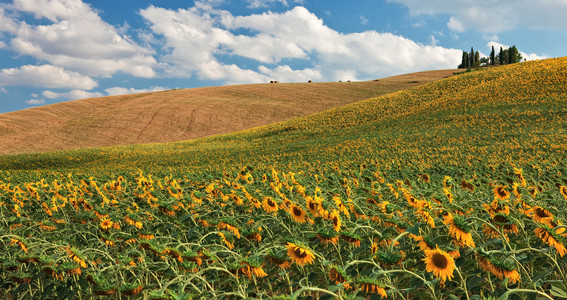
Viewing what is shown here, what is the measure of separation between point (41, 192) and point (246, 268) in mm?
6964

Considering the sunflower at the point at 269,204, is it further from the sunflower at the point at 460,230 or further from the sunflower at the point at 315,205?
the sunflower at the point at 460,230

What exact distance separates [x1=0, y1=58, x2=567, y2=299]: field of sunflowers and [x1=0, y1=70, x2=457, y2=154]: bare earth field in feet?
49.3

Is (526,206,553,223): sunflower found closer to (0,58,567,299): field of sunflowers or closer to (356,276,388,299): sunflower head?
(0,58,567,299): field of sunflowers

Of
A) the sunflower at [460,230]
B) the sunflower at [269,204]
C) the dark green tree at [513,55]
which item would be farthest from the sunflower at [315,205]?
the dark green tree at [513,55]

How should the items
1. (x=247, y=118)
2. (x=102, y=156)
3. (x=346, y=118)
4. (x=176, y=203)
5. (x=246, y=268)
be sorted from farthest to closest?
(x=247, y=118), (x=346, y=118), (x=102, y=156), (x=176, y=203), (x=246, y=268)

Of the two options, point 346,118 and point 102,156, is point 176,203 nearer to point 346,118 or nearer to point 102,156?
point 102,156

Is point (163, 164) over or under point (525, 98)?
under

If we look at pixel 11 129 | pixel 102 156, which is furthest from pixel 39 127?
pixel 102 156

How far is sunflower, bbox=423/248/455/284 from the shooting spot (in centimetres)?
220

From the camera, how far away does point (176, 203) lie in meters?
5.39

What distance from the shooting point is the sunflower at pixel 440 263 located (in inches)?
86.4

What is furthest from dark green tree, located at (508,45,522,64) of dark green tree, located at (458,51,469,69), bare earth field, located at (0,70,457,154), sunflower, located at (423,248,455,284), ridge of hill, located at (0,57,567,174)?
sunflower, located at (423,248,455,284)

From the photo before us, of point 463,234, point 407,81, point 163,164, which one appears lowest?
point 163,164

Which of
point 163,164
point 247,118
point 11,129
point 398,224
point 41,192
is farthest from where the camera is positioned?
point 247,118
